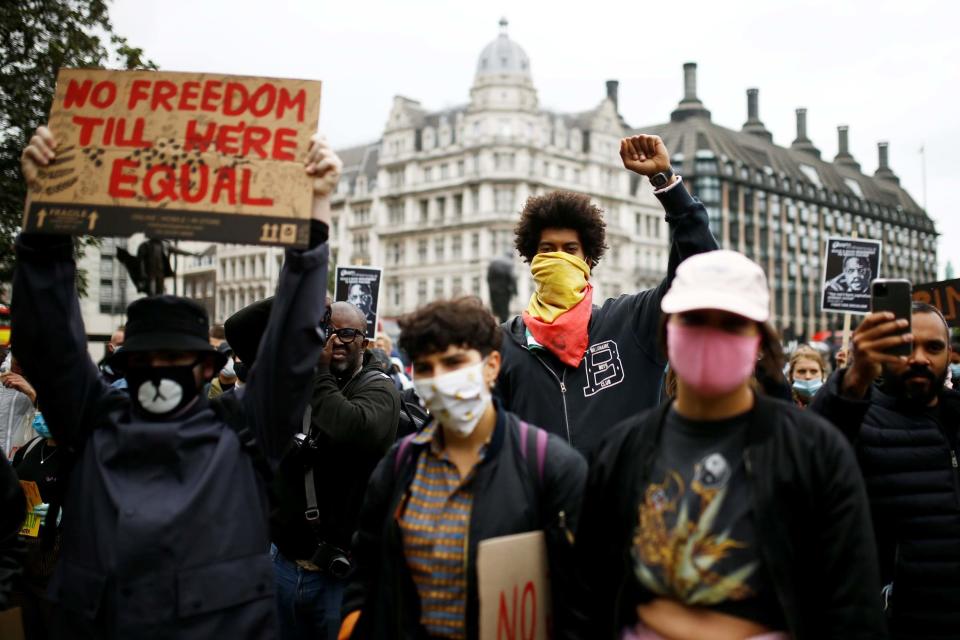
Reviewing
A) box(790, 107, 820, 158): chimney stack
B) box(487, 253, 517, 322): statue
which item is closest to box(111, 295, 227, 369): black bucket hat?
box(487, 253, 517, 322): statue

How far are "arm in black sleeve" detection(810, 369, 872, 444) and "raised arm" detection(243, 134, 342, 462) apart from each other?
1.73 metres

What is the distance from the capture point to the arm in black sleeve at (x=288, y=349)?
3.28 meters

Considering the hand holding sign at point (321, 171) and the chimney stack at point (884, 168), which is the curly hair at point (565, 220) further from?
the chimney stack at point (884, 168)

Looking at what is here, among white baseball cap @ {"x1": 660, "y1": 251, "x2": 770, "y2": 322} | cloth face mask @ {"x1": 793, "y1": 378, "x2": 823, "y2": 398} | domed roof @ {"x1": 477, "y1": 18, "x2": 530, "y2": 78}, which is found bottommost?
cloth face mask @ {"x1": 793, "y1": 378, "x2": 823, "y2": 398}

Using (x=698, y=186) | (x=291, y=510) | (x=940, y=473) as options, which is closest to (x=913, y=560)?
(x=940, y=473)

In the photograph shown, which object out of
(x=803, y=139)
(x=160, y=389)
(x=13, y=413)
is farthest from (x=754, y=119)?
(x=160, y=389)

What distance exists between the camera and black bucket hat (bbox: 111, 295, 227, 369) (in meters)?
3.22

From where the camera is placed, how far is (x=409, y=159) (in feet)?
249

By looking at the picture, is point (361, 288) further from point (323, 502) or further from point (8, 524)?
point (8, 524)

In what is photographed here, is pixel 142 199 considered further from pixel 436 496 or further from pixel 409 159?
pixel 409 159

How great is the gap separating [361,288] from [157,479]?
7.78 m

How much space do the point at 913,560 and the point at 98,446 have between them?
291 cm

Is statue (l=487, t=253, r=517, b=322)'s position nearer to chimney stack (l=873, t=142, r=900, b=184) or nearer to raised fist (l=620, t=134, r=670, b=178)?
raised fist (l=620, t=134, r=670, b=178)

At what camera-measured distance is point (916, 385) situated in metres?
3.62
